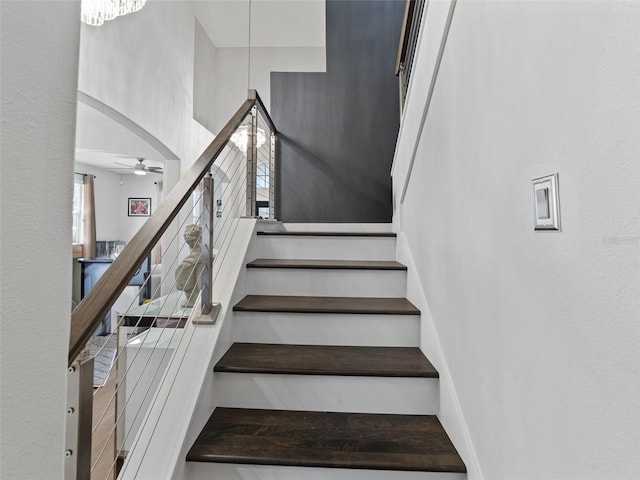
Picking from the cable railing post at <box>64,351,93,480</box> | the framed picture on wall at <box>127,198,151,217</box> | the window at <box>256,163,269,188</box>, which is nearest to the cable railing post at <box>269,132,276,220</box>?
the window at <box>256,163,269,188</box>

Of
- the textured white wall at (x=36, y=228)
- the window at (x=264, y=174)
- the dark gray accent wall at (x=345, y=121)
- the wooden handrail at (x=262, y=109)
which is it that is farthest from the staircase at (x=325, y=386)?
the window at (x=264, y=174)

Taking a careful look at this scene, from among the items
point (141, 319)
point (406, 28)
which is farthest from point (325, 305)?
point (406, 28)

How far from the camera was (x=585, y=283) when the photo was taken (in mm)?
593

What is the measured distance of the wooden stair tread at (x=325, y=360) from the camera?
1373mm

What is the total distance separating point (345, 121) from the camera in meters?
3.43

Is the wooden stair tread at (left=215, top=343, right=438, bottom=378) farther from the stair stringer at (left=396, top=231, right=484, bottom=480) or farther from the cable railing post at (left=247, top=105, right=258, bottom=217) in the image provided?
the cable railing post at (left=247, top=105, right=258, bottom=217)

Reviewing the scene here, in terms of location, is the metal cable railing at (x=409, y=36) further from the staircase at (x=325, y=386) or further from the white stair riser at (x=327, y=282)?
the staircase at (x=325, y=386)

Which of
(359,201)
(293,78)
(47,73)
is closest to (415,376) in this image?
(47,73)

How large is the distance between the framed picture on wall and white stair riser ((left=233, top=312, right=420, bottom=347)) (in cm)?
822

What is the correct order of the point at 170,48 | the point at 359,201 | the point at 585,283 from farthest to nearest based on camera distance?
the point at 170,48 < the point at 359,201 < the point at 585,283

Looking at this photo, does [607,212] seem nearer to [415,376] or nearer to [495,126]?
[495,126]

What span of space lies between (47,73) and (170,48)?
5.14m

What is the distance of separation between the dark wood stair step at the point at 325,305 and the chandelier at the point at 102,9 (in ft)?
8.71

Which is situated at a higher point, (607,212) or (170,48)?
(170,48)
